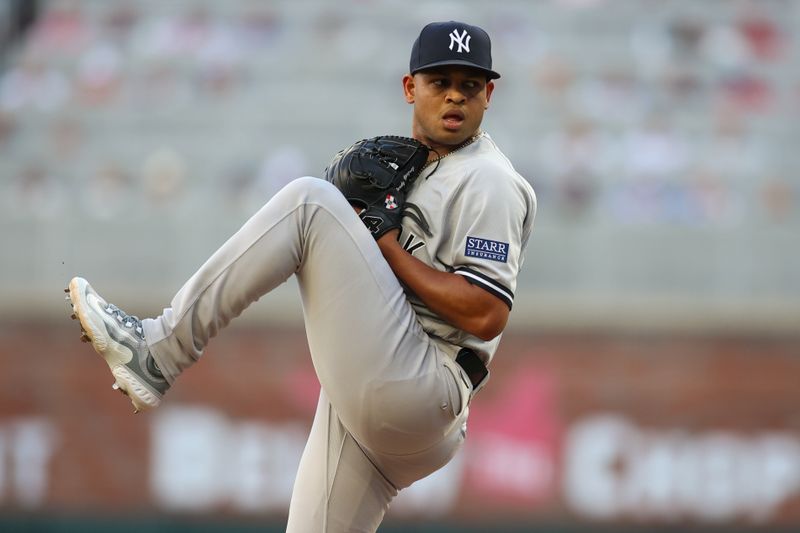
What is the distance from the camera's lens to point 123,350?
3.13 m

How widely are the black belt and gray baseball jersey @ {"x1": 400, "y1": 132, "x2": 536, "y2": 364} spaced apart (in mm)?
20

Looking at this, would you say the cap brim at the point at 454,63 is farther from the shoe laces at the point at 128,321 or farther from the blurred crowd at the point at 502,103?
the blurred crowd at the point at 502,103

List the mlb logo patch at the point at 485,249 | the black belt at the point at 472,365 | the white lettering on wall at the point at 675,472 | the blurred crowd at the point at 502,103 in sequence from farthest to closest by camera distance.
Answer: the blurred crowd at the point at 502,103 → the white lettering on wall at the point at 675,472 → the black belt at the point at 472,365 → the mlb logo patch at the point at 485,249

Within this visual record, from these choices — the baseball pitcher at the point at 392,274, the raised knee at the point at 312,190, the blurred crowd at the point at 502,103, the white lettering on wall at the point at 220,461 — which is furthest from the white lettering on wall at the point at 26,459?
the raised knee at the point at 312,190

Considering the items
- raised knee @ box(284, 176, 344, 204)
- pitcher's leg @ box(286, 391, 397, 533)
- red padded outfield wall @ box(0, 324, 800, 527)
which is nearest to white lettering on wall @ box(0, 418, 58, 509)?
red padded outfield wall @ box(0, 324, 800, 527)

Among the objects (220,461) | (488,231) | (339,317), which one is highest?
(488,231)

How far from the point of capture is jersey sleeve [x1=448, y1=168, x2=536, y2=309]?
3184 mm

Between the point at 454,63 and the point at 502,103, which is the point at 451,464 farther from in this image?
the point at 454,63

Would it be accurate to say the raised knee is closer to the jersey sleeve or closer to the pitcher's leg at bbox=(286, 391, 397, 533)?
the jersey sleeve

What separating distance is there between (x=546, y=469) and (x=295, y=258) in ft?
16.3

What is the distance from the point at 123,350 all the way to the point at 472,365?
0.88 metres

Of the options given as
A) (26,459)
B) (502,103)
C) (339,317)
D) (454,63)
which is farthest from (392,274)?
(502,103)

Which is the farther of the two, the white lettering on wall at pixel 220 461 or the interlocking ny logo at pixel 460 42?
the white lettering on wall at pixel 220 461

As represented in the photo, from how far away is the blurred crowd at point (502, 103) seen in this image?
28.0 feet
